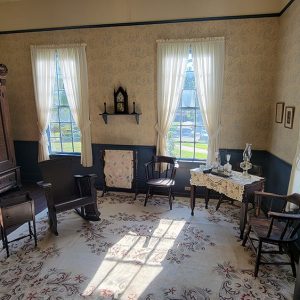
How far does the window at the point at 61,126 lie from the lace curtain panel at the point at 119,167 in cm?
79

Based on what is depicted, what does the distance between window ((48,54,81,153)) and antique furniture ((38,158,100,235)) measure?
1.26 meters

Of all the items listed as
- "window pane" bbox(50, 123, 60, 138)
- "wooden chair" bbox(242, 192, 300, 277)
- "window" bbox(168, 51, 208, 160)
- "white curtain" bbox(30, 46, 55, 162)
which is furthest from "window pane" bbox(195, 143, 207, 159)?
"white curtain" bbox(30, 46, 55, 162)

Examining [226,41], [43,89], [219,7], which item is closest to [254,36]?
[226,41]

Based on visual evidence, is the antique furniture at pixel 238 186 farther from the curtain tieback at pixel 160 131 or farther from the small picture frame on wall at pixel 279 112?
the curtain tieback at pixel 160 131

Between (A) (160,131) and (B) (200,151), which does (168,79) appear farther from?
(B) (200,151)

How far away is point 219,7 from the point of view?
152 inches

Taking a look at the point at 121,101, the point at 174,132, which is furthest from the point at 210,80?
the point at 121,101

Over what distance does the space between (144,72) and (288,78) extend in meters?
2.21

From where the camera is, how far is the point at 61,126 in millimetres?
4961

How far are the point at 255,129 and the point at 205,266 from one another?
2.41m

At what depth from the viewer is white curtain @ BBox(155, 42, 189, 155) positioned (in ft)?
13.5

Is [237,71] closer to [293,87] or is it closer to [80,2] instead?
[293,87]

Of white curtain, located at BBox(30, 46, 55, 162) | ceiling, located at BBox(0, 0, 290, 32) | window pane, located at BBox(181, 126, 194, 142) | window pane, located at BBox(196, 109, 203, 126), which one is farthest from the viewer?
white curtain, located at BBox(30, 46, 55, 162)

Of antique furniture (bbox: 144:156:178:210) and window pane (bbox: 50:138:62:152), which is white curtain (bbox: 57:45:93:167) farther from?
antique furniture (bbox: 144:156:178:210)
